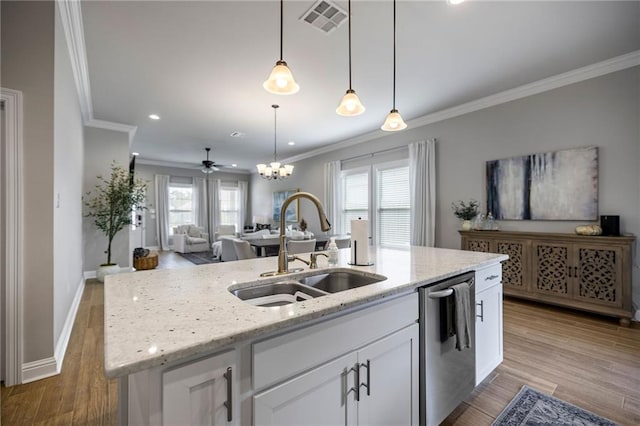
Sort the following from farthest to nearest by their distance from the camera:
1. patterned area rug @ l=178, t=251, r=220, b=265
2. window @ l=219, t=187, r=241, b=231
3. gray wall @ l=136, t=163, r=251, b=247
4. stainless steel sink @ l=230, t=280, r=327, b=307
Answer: window @ l=219, t=187, r=241, b=231, gray wall @ l=136, t=163, r=251, b=247, patterned area rug @ l=178, t=251, r=220, b=265, stainless steel sink @ l=230, t=280, r=327, b=307

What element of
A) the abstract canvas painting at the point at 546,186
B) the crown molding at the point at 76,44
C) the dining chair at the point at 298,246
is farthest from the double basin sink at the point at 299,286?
the abstract canvas painting at the point at 546,186

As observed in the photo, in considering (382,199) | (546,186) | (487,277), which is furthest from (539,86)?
(487,277)

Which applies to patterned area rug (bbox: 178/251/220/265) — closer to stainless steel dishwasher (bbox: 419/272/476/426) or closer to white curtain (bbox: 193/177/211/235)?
white curtain (bbox: 193/177/211/235)

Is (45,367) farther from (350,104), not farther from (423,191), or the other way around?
(423,191)

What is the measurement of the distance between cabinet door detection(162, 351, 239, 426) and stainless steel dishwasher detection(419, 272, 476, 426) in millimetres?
992

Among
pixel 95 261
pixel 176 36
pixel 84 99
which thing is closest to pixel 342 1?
pixel 176 36

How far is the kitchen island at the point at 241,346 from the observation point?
74 centimetres

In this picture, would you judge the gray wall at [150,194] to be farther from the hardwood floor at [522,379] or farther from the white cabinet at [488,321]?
the white cabinet at [488,321]

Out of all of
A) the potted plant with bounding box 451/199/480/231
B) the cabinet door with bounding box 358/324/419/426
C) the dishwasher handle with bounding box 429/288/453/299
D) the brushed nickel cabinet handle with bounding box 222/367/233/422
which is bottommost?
the cabinet door with bounding box 358/324/419/426

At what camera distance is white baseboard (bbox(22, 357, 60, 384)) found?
2.02 meters

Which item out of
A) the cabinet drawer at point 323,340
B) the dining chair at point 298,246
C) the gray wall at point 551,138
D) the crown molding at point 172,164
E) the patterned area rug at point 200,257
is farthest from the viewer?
the crown molding at point 172,164

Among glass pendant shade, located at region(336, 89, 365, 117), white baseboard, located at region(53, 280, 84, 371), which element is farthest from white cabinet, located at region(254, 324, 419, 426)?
white baseboard, located at region(53, 280, 84, 371)

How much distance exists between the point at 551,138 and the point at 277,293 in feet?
13.2

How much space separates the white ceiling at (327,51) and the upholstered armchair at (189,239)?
14.3 feet
